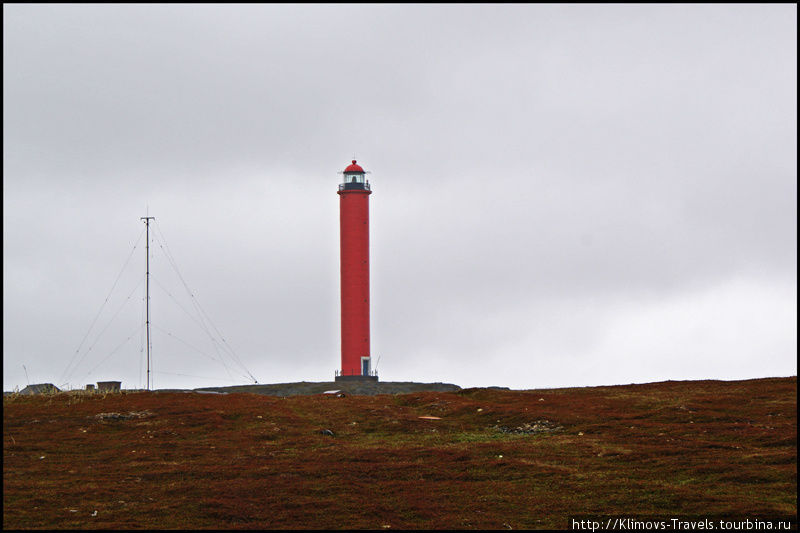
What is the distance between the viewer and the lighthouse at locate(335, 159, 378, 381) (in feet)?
210

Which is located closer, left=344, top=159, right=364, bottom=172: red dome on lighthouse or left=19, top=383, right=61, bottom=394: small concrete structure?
left=19, top=383, right=61, bottom=394: small concrete structure

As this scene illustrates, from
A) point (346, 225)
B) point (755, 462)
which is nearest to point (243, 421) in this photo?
point (755, 462)

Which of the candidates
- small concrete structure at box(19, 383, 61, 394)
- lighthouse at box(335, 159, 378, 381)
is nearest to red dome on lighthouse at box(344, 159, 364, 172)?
lighthouse at box(335, 159, 378, 381)

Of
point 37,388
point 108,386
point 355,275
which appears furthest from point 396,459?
point 355,275

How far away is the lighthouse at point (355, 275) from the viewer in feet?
210

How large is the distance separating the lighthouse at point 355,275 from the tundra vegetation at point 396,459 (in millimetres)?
26383

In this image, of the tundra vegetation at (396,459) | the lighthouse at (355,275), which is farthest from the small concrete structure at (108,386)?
the lighthouse at (355,275)

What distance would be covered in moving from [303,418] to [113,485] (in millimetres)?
11062

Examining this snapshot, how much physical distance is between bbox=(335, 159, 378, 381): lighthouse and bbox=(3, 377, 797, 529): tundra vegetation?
26.4 meters

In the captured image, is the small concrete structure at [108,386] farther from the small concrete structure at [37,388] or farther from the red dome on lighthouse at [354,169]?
the red dome on lighthouse at [354,169]

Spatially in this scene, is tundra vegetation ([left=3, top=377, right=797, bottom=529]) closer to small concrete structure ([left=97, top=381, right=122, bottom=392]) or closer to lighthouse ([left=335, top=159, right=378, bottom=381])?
small concrete structure ([left=97, top=381, right=122, bottom=392])

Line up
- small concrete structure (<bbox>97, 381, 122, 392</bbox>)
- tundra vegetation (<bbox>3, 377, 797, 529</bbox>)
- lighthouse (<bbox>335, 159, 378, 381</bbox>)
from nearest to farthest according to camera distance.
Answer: tundra vegetation (<bbox>3, 377, 797, 529</bbox>) → small concrete structure (<bbox>97, 381, 122, 392</bbox>) → lighthouse (<bbox>335, 159, 378, 381</bbox>)

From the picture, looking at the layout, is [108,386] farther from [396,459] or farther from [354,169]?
[354,169]

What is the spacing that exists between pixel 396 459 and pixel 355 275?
130ft
